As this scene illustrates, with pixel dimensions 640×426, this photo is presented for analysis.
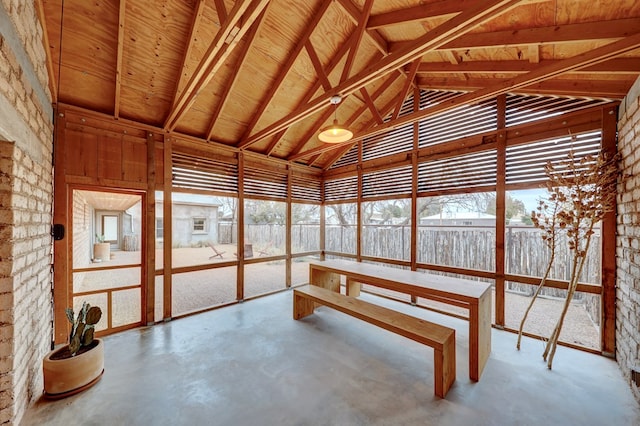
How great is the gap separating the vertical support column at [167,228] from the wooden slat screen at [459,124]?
4170 millimetres

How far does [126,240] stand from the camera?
7164 mm

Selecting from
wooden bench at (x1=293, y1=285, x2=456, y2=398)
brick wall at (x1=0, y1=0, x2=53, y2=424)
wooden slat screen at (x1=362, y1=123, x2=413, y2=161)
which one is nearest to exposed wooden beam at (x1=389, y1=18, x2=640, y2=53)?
wooden slat screen at (x1=362, y1=123, x2=413, y2=161)

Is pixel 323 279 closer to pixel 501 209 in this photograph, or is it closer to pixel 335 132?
pixel 335 132

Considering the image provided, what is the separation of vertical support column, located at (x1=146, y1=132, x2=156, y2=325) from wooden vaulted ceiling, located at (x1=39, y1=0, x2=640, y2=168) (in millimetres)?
567

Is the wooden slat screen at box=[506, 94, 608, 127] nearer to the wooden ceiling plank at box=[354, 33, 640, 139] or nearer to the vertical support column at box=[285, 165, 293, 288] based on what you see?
the wooden ceiling plank at box=[354, 33, 640, 139]

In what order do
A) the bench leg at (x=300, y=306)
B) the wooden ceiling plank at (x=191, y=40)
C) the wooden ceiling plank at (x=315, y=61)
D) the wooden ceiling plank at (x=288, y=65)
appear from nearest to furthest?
the wooden ceiling plank at (x=191, y=40) → the wooden ceiling plank at (x=288, y=65) → the wooden ceiling plank at (x=315, y=61) → the bench leg at (x=300, y=306)

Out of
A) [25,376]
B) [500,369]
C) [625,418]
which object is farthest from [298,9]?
[625,418]

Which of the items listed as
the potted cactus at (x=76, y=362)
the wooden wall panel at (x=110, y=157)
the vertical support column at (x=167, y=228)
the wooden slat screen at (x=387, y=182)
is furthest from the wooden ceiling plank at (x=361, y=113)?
the potted cactus at (x=76, y=362)

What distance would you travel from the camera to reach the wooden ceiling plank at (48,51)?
2.10 meters

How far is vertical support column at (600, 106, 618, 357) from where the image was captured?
273 cm

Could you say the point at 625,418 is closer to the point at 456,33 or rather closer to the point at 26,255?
the point at 456,33

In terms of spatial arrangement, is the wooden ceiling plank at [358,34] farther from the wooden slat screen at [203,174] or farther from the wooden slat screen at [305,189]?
the wooden slat screen at [305,189]

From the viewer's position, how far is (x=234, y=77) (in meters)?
3.24

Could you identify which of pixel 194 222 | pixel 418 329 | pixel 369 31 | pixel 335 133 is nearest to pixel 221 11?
pixel 335 133
